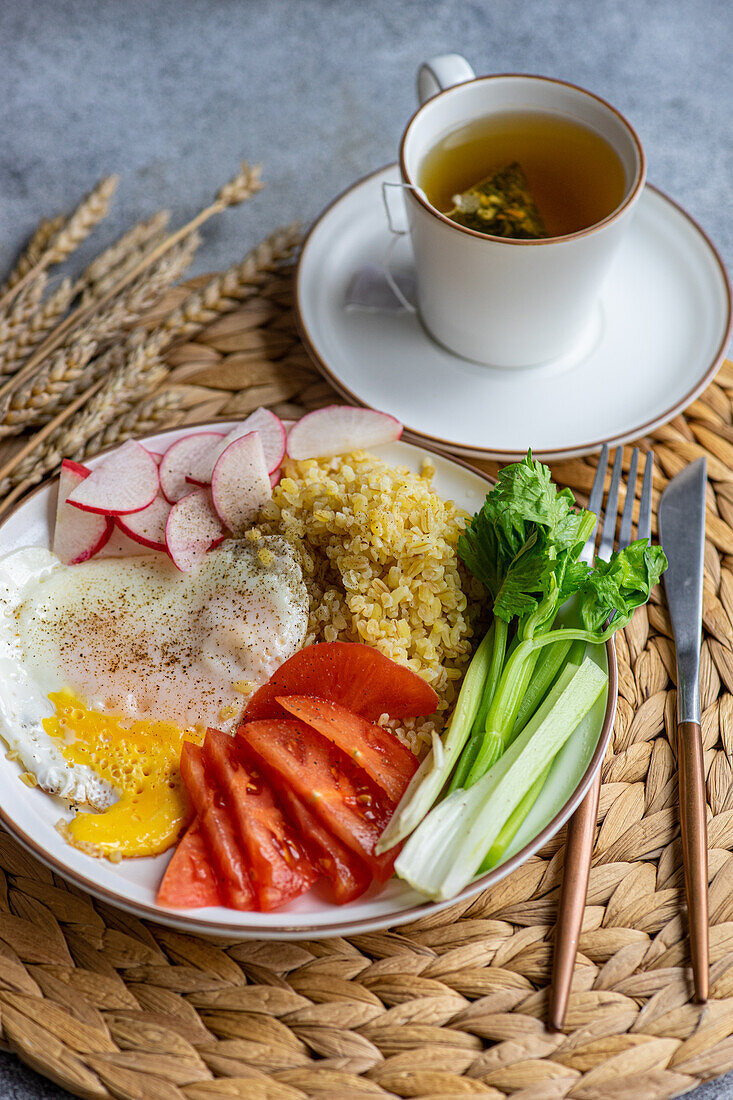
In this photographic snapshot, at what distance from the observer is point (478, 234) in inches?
94.9

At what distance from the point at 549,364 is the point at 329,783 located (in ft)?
4.75

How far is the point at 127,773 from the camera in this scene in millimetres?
2061

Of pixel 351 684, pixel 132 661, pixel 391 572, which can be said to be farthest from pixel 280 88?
pixel 351 684

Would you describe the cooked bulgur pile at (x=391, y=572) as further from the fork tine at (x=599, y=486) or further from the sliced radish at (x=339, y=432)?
the fork tine at (x=599, y=486)

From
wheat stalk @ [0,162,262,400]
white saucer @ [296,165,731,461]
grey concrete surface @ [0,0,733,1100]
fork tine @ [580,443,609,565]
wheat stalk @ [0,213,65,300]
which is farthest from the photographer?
grey concrete surface @ [0,0,733,1100]

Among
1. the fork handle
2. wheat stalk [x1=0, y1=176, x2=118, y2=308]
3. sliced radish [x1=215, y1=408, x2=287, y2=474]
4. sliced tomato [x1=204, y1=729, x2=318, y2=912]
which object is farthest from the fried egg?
wheat stalk [x1=0, y1=176, x2=118, y2=308]

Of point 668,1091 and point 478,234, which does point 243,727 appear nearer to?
point 668,1091

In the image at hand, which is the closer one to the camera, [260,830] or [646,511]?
[260,830]

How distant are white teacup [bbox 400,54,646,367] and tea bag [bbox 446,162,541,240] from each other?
0.15m

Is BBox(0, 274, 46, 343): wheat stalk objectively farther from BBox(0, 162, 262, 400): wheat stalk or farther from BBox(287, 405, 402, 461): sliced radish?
BBox(287, 405, 402, 461): sliced radish

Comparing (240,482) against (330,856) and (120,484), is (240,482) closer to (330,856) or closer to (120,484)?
(120,484)

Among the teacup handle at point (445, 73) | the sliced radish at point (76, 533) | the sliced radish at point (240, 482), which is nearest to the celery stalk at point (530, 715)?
the sliced radish at point (240, 482)

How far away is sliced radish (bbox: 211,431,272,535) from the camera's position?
2396mm

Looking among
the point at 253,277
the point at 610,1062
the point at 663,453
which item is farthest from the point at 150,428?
the point at 610,1062
